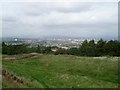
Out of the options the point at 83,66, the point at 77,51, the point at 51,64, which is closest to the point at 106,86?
the point at 83,66

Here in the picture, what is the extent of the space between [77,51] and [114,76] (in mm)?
66141

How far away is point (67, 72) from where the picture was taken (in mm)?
42688

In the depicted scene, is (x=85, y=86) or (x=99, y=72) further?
(x=99, y=72)

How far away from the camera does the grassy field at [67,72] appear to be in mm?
34031

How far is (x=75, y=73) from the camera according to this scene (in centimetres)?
4188

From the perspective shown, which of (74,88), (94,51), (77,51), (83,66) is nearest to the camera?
(74,88)

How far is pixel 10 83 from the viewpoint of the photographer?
28.4 meters

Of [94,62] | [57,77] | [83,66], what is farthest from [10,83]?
[94,62]

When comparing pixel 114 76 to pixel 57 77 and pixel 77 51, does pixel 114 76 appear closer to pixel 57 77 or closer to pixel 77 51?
pixel 57 77

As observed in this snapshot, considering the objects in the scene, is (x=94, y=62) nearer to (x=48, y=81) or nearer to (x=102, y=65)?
(x=102, y=65)

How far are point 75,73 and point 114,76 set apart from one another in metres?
6.16

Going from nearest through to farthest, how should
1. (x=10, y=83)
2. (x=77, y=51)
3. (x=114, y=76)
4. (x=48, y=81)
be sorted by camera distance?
(x=10, y=83) < (x=48, y=81) < (x=114, y=76) < (x=77, y=51)

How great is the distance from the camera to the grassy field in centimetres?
3403

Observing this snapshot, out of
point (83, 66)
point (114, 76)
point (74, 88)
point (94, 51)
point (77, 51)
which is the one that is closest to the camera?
point (74, 88)
